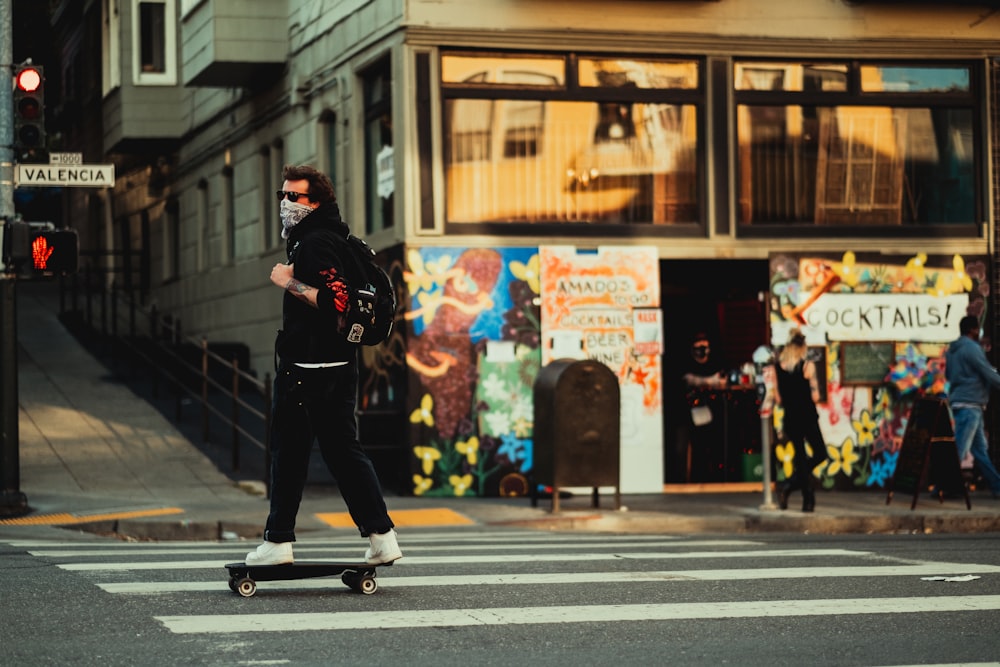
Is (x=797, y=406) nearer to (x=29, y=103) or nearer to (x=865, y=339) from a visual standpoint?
(x=865, y=339)

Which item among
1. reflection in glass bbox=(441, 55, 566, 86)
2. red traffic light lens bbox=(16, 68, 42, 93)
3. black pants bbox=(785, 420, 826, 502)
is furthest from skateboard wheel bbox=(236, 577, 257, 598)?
reflection in glass bbox=(441, 55, 566, 86)

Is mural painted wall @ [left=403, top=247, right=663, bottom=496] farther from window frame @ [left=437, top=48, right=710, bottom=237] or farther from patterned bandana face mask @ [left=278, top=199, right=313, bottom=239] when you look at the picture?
patterned bandana face mask @ [left=278, top=199, right=313, bottom=239]

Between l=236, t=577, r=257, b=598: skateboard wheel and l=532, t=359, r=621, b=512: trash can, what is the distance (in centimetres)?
781

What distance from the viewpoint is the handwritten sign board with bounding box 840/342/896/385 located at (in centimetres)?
1856

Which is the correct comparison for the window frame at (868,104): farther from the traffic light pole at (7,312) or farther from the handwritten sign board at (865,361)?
the traffic light pole at (7,312)

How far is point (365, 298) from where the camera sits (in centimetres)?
758

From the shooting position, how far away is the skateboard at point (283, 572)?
7.55 m

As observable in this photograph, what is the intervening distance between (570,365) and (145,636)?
9.15 meters

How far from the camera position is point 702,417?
18922 mm

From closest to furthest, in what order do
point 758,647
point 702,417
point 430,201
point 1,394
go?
point 758,647 → point 1,394 → point 430,201 → point 702,417

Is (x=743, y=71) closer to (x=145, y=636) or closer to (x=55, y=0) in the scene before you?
(x=145, y=636)

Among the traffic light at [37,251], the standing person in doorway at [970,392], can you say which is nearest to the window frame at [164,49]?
the traffic light at [37,251]

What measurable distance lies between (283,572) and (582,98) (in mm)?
11353

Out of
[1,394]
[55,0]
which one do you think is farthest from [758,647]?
[55,0]
